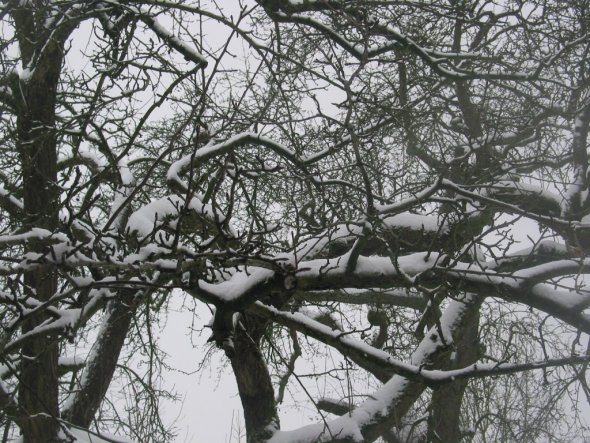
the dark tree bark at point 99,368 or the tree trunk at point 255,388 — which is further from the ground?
the dark tree bark at point 99,368

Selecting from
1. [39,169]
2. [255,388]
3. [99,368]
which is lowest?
[255,388]

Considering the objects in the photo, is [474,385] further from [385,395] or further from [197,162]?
[197,162]

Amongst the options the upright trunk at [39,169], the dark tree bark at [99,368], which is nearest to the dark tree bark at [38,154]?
the upright trunk at [39,169]

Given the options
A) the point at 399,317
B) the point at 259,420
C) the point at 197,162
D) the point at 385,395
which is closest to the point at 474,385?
the point at 399,317

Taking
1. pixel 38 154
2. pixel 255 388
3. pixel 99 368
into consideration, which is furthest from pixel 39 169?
pixel 255 388

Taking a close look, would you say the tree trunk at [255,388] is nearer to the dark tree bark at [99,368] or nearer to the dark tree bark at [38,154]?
the dark tree bark at [99,368]

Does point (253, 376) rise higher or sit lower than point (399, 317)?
lower

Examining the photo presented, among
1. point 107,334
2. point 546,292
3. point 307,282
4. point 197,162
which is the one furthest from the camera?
point 107,334

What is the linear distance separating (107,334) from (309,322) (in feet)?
9.84

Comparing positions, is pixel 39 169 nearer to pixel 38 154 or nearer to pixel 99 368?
pixel 38 154

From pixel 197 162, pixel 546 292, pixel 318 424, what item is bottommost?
pixel 318 424

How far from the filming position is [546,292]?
13.7 ft

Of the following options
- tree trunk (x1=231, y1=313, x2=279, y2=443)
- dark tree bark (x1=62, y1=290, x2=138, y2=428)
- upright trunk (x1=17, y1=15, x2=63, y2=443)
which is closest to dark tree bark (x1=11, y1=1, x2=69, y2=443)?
upright trunk (x1=17, y1=15, x2=63, y2=443)

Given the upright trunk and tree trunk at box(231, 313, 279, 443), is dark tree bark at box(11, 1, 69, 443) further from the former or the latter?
tree trunk at box(231, 313, 279, 443)
